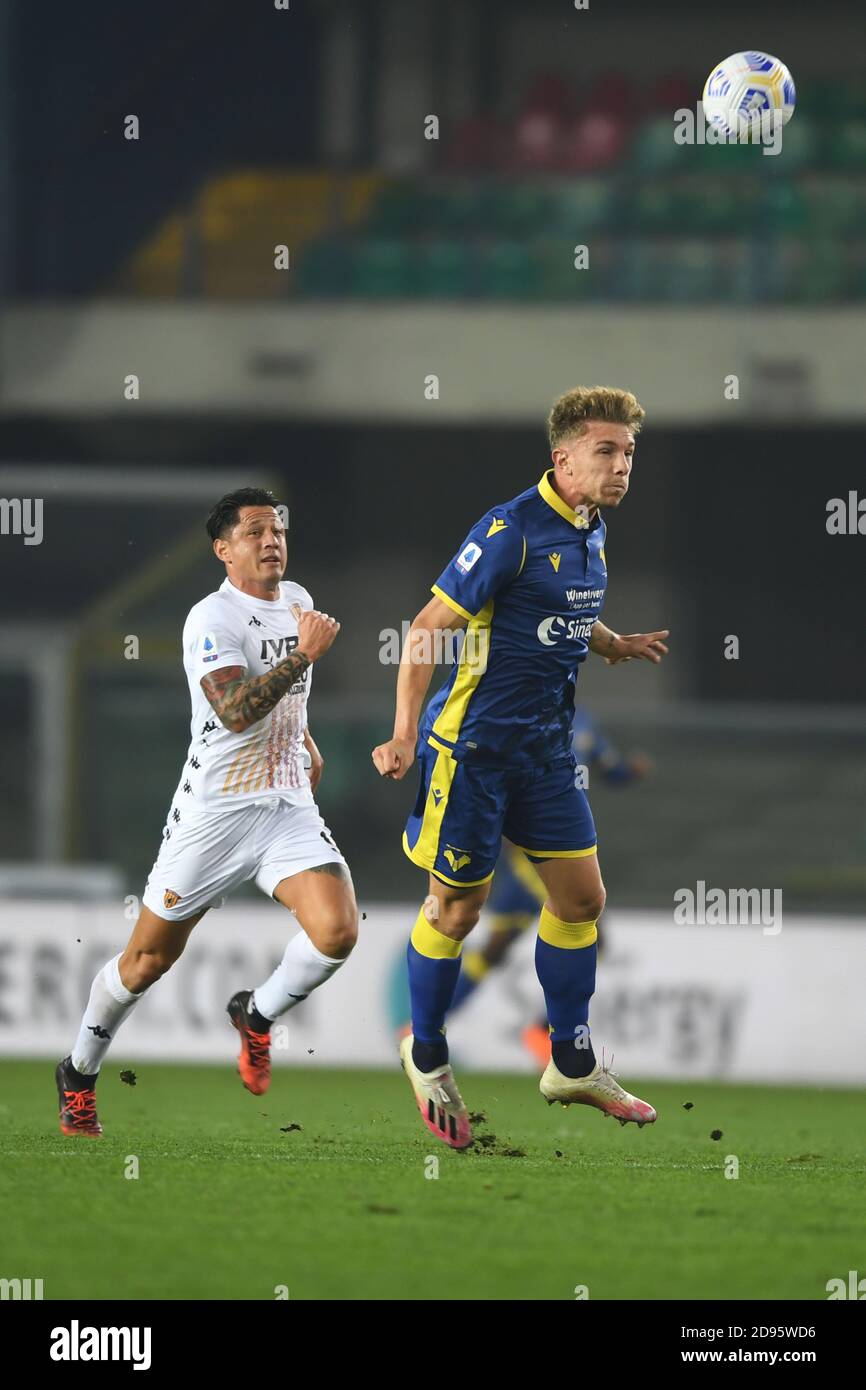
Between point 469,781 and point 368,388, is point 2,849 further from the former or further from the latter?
point 469,781

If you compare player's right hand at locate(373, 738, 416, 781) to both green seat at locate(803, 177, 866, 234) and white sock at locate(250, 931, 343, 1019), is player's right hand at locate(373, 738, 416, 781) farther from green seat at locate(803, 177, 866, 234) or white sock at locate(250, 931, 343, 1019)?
green seat at locate(803, 177, 866, 234)

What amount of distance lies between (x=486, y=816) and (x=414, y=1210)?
132 centimetres

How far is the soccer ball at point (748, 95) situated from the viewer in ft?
26.1

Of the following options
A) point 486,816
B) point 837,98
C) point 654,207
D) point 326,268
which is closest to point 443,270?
point 326,268

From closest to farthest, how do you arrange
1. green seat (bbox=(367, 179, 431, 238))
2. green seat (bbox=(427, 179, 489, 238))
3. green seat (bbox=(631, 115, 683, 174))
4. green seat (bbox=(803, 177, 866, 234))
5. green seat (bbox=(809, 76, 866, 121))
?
green seat (bbox=(803, 177, 866, 234)) → green seat (bbox=(427, 179, 489, 238)) → green seat (bbox=(367, 179, 431, 238)) → green seat (bbox=(631, 115, 683, 174)) → green seat (bbox=(809, 76, 866, 121))

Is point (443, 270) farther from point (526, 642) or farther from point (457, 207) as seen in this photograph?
point (526, 642)

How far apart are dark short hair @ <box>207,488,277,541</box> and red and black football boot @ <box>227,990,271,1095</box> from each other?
1516 millimetres

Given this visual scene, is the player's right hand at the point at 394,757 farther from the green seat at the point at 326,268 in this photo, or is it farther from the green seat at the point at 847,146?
the green seat at the point at 847,146

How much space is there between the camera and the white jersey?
6.55m

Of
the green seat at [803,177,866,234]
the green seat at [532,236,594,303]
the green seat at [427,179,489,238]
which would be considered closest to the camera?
the green seat at [532,236,594,303]

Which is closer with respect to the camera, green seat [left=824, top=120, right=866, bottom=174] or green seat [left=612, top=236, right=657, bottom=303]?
green seat [left=612, top=236, right=657, bottom=303]

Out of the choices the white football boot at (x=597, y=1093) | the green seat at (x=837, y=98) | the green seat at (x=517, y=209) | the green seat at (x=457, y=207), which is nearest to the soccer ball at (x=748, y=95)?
the white football boot at (x=597, y=1093)

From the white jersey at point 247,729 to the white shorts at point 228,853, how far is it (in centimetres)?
5

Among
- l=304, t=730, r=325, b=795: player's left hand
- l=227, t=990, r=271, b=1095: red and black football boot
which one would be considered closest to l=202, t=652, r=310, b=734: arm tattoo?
l=304, t=730, r=325, b=795: player's left hand
